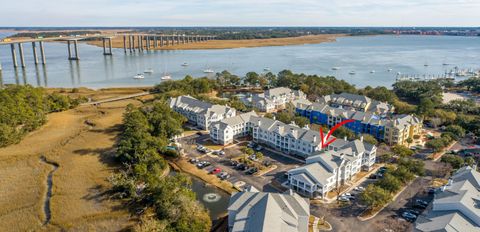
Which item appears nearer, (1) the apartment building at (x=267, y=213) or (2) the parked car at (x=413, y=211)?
(1) the apartment building at (x=267, y=213)

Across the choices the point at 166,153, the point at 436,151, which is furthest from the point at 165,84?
the point at 436,151

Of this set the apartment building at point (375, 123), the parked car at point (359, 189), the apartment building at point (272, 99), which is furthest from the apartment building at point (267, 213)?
the apartment building at point (272, 99)

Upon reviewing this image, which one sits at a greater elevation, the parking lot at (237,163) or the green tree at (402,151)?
the green tree at (402,151)

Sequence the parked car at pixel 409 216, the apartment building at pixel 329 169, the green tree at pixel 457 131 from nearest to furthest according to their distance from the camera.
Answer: the parked car at pixel 409 216
the apartment building at pixel 329 169
the green tree at pixel 457 131

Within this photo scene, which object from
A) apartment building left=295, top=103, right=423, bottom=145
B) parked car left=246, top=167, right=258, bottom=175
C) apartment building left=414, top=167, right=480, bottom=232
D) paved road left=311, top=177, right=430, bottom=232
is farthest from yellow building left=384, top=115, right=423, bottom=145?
parked car left=246, top=167, right=258, bottom=175

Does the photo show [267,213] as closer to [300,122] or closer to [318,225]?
[318,225]

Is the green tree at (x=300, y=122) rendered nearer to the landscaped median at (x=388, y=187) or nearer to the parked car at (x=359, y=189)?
the landscaped median at (x=388, y=187)

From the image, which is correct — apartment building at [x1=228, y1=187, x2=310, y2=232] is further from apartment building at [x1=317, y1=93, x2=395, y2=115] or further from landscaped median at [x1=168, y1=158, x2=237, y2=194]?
apartment building at [x1=317, y1=93, x2=395, y2=115]

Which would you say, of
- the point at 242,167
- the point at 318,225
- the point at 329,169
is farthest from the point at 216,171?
the point at 318,225
